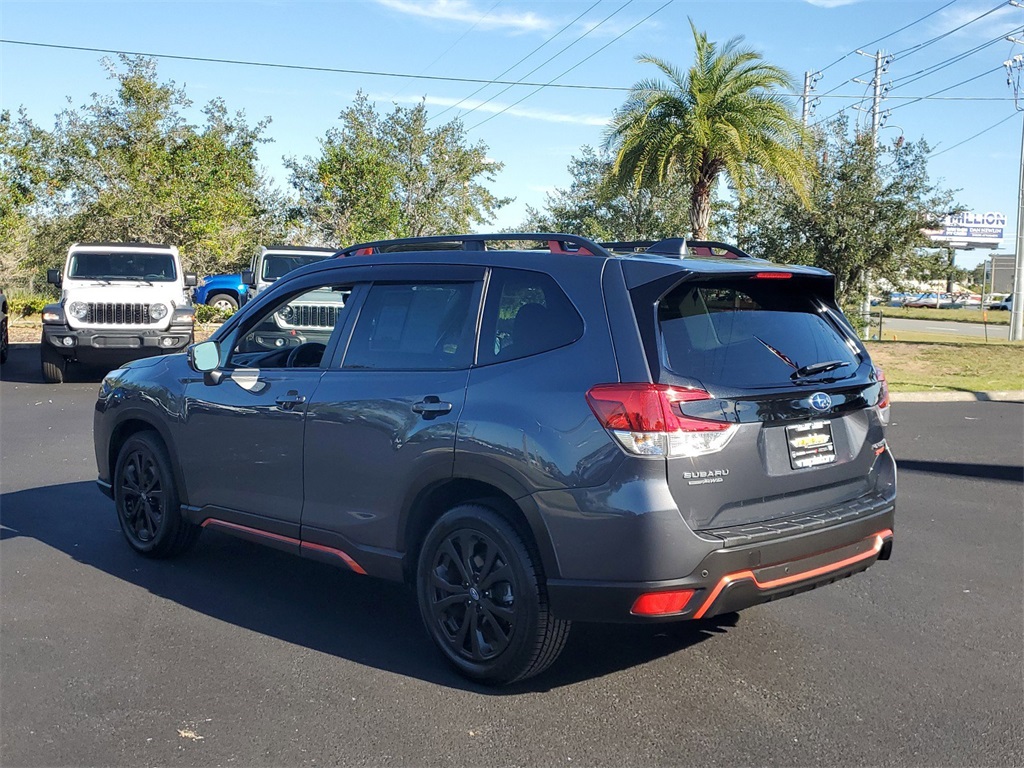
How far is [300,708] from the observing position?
4219mm

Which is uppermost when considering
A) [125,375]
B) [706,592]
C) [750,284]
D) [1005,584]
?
[750,284]

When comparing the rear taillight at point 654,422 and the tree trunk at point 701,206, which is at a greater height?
the tree trunk at point 701,206

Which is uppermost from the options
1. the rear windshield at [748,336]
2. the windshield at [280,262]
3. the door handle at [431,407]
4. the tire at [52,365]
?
the windshield at [280,262]

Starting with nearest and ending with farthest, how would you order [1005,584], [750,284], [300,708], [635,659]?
[300,708]
[750,284]
[635,659]
[1005,584]

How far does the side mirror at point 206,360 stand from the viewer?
5.72 m

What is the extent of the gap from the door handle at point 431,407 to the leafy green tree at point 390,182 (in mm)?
23886

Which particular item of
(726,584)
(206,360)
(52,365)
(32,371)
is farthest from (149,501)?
(32,371)

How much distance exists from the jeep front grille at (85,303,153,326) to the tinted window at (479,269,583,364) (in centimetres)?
1285

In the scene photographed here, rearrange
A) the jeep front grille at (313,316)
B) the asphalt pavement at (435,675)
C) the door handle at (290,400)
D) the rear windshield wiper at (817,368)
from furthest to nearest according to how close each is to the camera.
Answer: the jeep front grille at (313,316) → the door handle at (290,400) → the rear windshield wiper at (817,368) → the asphalt pavement at (435,675)

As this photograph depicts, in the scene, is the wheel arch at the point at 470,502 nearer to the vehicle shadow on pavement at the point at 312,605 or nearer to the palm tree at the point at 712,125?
the vehicle shadow on pavement at the point at 312,605

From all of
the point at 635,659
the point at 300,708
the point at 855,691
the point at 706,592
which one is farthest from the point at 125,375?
the point at 855,691

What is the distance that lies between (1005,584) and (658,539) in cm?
323

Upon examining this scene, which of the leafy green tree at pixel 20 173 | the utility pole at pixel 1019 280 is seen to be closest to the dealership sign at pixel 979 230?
the utility pole at pixel 1019 280

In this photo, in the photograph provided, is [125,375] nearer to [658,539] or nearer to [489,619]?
[489,619]
